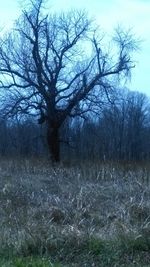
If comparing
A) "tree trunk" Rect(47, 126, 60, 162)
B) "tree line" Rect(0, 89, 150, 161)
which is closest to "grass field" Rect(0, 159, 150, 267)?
"tree trunk" Rect(47, 126, 60, 162)

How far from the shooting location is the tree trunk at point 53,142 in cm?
3708

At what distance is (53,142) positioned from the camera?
1480 inches

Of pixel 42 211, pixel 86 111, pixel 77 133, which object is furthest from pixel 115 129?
pixel 42 211

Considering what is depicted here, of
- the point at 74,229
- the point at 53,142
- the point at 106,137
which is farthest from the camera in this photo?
the point at 106,137

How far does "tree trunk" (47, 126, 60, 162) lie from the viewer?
37.1 metres

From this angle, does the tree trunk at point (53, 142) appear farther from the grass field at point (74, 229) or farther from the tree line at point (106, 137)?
the grass field at point (74, 229)

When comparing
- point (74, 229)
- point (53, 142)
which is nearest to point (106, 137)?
point (53, 142)

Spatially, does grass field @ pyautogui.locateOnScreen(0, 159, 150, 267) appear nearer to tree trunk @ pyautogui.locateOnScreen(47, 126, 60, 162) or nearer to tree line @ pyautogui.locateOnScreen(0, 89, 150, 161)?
tree trunk @ pyautogui.locateOnScreen(47, 126, 60, 162)

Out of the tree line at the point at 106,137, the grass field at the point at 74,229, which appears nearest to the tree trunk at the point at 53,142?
the tree line at the point at 106,137

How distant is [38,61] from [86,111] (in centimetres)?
444

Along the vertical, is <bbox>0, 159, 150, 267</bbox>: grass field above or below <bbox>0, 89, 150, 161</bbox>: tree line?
below

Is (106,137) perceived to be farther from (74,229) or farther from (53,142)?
(74,229)

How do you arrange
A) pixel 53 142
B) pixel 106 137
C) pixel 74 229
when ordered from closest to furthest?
pixel 74 229 → pixel 53 142 → pixel 106 137

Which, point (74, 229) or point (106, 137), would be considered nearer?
point (74, 229)
